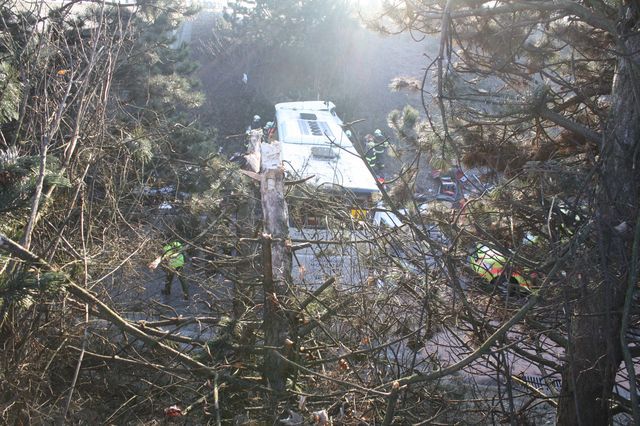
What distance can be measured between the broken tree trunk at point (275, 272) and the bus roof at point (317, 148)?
3.20 m

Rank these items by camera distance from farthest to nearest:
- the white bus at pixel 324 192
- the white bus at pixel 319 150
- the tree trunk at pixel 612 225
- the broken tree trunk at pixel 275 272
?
the white bus at pixel 319 150 < the white bus at pixel 324 192 < the broken tree trunk at pixel 275 272 < the tree trunk at pixel 612 225

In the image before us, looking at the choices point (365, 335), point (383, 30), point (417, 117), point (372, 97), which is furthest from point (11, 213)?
point (372, 97)

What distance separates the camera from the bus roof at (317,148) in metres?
9.86

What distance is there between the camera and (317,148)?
11.1 metres

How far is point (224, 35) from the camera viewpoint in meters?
27.0

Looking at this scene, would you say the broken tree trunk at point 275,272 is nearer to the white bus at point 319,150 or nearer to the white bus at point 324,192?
the white bus at point 324,192

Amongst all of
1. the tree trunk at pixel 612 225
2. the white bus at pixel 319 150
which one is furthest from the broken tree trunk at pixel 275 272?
the tree trunk at pixel 612 225

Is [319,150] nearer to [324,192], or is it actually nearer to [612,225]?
[324,192]

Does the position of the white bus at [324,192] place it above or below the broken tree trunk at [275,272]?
above

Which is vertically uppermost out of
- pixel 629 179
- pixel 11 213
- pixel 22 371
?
pixel 629 179

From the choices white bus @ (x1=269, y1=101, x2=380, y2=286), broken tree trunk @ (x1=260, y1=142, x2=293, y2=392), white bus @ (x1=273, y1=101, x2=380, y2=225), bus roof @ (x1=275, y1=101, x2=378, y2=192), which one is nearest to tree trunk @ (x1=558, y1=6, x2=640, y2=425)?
white bus @ (x1=269, y1=101, x2=380, y2=286)

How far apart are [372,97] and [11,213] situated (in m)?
24.1

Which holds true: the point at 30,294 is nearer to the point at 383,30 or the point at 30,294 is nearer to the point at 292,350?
the point at 292,350

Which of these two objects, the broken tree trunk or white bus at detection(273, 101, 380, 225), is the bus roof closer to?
white bus at detection(273, 101, 380, 225)
